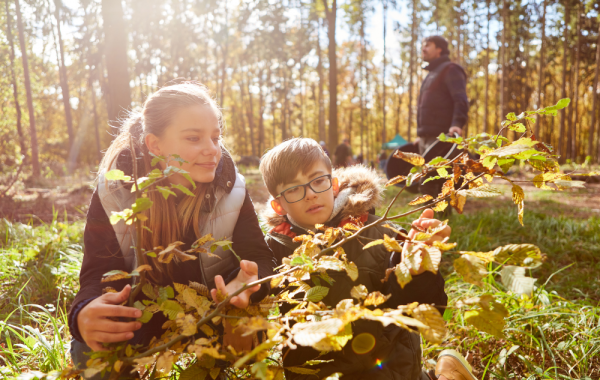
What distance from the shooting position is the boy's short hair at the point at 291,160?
1.84 metres

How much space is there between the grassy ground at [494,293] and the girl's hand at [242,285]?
1.18m

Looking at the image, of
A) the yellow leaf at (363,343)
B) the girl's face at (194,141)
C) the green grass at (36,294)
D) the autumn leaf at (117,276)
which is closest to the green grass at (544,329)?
the yellow leaf at (363,343)

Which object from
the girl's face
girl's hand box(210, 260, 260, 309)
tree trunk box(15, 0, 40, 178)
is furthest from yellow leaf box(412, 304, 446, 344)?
tree trunk box(15, 0, 40, 178)

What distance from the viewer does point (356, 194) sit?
73.8 inches

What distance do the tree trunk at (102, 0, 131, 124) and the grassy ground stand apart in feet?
8.24

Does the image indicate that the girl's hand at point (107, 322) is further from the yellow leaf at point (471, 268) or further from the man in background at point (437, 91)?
the man in background at point (437, 91)

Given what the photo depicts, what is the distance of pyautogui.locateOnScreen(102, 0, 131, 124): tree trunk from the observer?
5.59 meters

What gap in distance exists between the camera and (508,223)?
14.2 ft

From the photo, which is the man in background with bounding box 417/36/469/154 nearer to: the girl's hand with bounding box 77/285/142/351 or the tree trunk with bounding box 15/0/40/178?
the girl's hand with bounding box 77/285/142/351

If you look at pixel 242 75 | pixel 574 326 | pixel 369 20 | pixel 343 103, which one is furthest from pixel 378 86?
pixel 574 326

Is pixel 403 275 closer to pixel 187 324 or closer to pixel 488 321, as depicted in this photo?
pixel 488 321

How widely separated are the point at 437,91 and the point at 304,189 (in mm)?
3552

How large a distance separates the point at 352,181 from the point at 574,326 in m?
1.57

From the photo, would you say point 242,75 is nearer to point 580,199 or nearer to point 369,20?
point 369,20
